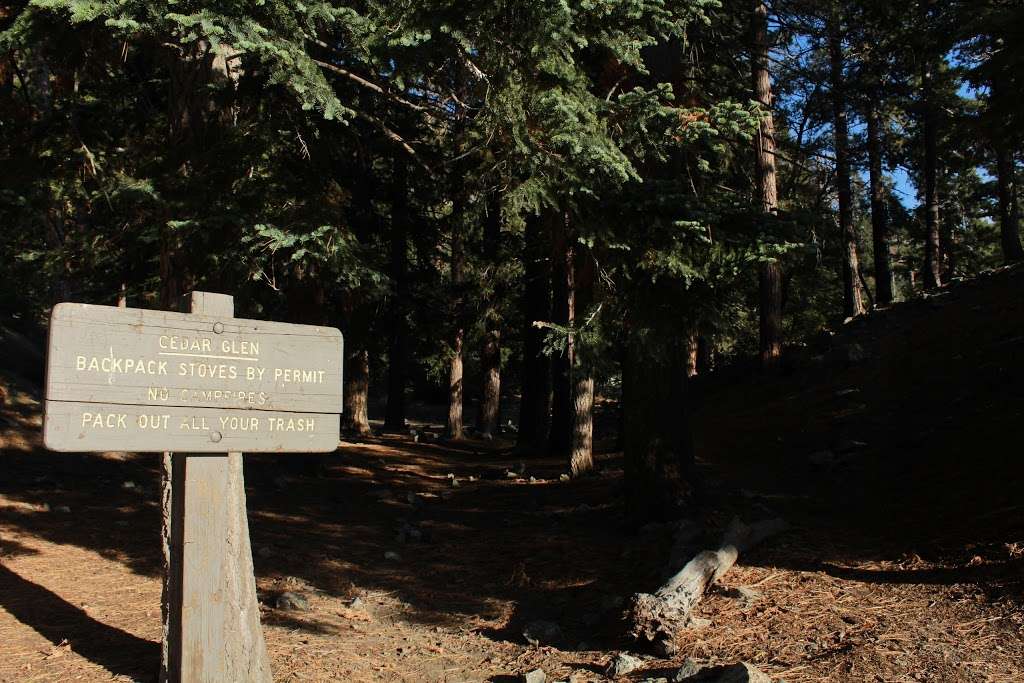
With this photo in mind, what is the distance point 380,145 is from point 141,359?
7480 millimetres

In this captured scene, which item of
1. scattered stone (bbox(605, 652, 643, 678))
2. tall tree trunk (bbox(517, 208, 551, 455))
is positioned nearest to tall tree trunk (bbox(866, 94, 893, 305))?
tall tree trunk (bbox(517, 208, 551, 455))

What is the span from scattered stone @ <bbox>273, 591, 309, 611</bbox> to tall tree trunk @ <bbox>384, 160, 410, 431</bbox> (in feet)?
13.8

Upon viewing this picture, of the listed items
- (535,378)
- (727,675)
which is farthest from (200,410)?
(535,378)

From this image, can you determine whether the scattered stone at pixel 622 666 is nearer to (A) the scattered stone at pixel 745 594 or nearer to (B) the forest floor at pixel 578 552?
(B) the forest floor at pixel 578 552

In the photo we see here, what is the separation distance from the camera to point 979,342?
14539 mm

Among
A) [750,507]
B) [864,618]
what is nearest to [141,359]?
[864,618]

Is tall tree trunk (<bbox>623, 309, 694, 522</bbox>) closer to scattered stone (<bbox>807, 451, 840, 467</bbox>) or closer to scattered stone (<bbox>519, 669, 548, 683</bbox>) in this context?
scattered stone (<bbox>519, 669, 548, 683</bbox>)

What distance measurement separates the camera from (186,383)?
410 cm

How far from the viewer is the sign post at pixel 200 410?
3.82 meters

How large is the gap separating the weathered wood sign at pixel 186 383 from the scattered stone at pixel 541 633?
9.64ft

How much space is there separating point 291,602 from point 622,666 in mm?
3439

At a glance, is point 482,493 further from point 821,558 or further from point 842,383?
point 842,383

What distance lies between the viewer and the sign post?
3824 mm

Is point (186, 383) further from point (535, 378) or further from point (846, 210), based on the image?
point (846, 210)
